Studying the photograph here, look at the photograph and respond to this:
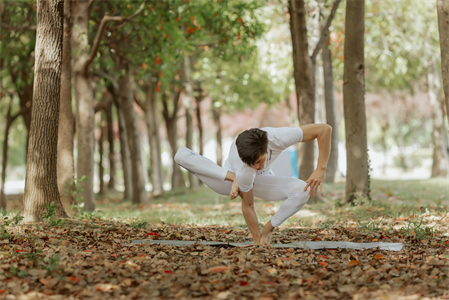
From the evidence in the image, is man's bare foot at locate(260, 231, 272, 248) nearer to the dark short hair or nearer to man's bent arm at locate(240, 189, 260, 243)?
man's bent arm at locate(240, 189, 260, 243)

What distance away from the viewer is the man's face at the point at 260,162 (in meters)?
4.66

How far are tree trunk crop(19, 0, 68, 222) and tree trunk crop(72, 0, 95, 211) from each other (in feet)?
10.1

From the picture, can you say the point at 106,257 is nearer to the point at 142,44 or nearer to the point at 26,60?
the point at 142,44

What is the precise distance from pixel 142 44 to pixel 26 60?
4561 millimetres

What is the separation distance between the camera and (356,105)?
345 inches

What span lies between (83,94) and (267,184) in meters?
6.34

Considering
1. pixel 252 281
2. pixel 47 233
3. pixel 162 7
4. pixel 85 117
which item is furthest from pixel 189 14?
pixel 252 281

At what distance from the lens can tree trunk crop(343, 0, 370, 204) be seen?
8.72 m

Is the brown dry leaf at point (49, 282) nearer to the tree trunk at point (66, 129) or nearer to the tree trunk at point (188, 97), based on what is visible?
the tree trunk at point (66, 129)

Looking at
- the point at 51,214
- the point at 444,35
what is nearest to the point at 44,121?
the point at 51,214

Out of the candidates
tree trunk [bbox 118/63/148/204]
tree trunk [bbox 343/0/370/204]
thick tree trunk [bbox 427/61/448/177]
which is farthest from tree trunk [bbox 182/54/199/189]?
thick tree trunk [bbox 427/61/448/177]

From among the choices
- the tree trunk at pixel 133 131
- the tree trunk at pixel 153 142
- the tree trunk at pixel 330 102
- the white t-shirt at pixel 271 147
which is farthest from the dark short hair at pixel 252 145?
the tree trunk at pixel 153 142

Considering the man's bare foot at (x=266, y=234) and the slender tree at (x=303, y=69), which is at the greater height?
the slender tree at (x=303, y=69)

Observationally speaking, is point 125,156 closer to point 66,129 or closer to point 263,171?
point 66,129
